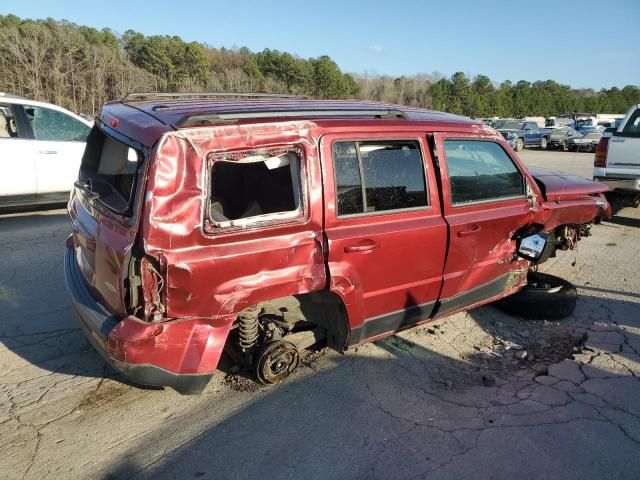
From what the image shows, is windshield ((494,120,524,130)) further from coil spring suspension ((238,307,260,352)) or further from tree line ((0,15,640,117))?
coil spring suspension ((238,307,260,352))

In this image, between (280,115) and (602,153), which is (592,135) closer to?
(602,153)

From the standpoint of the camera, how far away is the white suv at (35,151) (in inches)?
275

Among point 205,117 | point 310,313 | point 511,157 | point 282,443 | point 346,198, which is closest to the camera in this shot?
point 205,117

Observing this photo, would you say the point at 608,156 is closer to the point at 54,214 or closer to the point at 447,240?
the point at 447,240

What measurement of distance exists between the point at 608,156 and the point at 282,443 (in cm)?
799

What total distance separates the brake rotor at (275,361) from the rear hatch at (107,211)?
37.7 inches

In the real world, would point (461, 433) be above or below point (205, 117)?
below

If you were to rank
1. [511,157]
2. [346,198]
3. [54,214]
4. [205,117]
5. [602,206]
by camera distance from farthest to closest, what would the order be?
[54,214] → [602,206] → [511,157] → [346,198] → [205,117]

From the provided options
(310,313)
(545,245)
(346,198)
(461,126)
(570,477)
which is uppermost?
(461,126)

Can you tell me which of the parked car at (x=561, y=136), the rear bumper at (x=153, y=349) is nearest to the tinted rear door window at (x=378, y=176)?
the rear bumper at (x=153, y=349)

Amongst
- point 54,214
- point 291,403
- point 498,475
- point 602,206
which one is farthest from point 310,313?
point 54,214

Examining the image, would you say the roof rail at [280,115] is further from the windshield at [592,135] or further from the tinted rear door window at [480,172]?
the windshield at [592,135]

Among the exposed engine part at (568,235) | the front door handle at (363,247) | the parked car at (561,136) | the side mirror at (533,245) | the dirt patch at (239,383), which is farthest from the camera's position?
the parked car at (561,136)

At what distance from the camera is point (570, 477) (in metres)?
2.54
